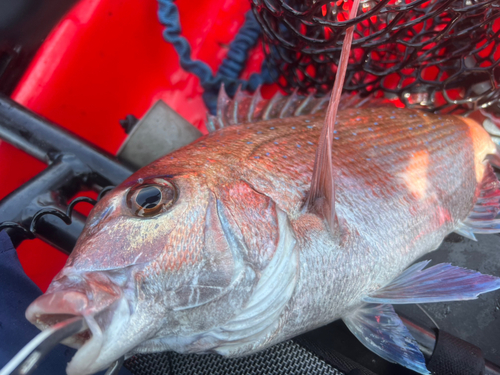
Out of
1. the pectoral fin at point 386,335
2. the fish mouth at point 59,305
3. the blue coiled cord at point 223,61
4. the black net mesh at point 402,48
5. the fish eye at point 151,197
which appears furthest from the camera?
the blue coiled cord at point 223,61

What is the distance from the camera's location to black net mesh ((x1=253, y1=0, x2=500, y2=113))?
48.8 inches

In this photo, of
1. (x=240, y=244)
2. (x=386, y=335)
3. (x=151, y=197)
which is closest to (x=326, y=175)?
(x=240, y=244)

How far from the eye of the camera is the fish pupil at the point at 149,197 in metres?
0.80

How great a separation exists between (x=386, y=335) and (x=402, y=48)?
1582 mm

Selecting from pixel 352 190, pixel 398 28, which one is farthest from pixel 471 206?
pixel 398 28

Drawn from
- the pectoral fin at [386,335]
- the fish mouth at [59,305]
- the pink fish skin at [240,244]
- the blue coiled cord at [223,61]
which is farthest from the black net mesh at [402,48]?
the fish mouth at [59,305]

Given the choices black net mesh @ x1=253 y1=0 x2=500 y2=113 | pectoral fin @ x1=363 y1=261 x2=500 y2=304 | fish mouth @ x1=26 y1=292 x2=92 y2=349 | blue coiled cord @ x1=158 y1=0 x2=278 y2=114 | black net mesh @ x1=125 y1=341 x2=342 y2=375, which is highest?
black net mesh @ x1=253 y1=0 x2=500 y2=113

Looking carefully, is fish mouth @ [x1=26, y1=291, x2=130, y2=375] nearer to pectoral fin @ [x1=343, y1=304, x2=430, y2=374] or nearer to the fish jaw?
the fish jaw

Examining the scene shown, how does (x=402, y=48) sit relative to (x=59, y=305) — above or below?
above

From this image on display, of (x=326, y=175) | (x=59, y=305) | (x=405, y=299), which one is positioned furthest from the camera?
(x=405, y=299)

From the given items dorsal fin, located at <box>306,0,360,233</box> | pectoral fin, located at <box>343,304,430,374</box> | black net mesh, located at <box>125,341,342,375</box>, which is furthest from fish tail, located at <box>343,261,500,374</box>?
dorsal fin, located at <box>306,0,360,233</box>

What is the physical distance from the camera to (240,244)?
0.80 meters

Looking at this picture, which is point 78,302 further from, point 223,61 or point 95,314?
point 223,61

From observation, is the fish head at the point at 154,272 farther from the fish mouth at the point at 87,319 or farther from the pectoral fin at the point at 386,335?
the pectoral fin at the point at 386,335
